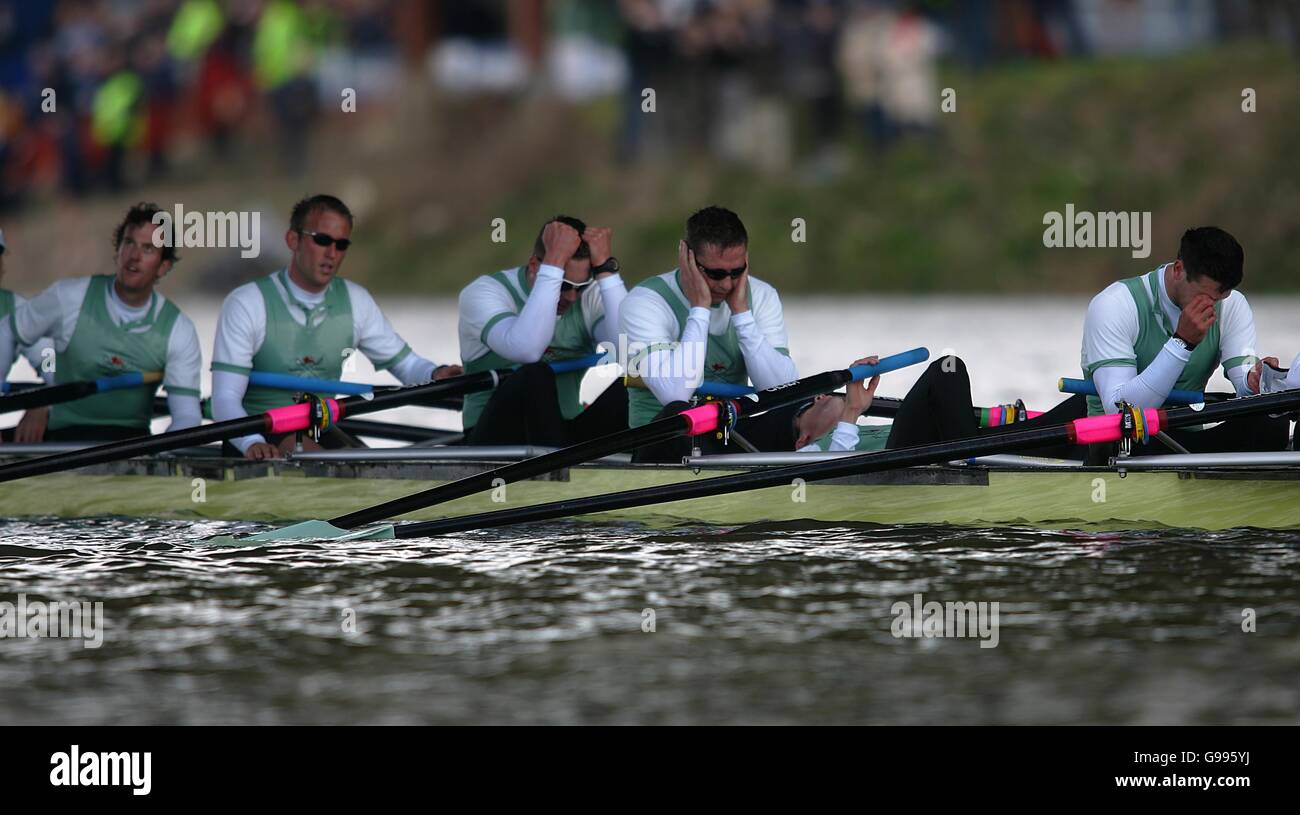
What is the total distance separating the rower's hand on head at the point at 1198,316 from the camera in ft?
22.9

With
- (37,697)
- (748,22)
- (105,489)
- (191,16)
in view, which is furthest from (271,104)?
(37,697)

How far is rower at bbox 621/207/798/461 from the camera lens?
7535 mm

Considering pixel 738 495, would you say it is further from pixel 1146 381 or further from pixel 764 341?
pixel 1146 381

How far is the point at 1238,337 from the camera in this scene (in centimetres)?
748

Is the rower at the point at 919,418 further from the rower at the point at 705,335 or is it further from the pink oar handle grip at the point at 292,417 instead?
the pink oar handle grip at the point at 292,417

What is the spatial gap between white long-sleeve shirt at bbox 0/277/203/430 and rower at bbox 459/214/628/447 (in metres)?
1.24

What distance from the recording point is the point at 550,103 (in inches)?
1298

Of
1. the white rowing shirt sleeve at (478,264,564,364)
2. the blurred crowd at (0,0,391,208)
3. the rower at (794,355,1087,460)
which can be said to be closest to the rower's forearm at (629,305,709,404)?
the rower at (794,355,1087,460)

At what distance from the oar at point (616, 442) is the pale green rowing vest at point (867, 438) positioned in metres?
0.36

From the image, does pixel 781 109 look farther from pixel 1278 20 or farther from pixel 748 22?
pixel 1278 20

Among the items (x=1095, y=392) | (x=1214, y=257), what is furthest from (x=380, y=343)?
(x=1214, y=257)

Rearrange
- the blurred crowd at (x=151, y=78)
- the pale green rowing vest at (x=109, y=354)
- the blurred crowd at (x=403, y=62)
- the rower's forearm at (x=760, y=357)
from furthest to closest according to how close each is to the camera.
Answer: the blurred crowd at (x=151, y=78) < the blurred crowd at (x=403, y=62) < the pale green rowing vest at (x=109, y=354) < the rower's forearm at (x=760, y=357)

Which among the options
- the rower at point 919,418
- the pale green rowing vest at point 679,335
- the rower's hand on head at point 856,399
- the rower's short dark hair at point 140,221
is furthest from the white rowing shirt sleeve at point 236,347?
the rower's hand on head at point 856,399
